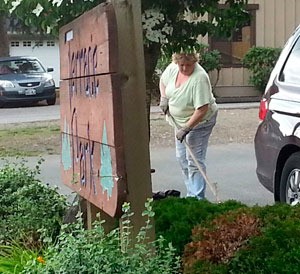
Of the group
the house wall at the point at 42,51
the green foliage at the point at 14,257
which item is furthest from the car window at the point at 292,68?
the house wall at the point at 42,51

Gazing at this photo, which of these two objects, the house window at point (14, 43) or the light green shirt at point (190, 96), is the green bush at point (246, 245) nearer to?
the light green shirt at point (190, 96)

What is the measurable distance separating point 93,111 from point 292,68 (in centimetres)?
335

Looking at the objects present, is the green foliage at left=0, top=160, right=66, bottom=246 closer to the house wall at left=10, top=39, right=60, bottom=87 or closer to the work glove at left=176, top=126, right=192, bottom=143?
the work glove at left=176, top=126, right=192, bottom=143

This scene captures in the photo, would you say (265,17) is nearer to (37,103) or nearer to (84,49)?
(37,103)

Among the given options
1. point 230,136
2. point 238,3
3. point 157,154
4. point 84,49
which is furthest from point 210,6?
point 230,136

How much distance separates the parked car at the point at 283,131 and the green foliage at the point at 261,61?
1586 centimetres

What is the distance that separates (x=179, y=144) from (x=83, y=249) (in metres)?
4.20

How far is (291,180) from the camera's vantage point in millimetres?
6703

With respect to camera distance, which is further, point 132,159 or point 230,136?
point 230,136

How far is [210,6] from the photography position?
575cm

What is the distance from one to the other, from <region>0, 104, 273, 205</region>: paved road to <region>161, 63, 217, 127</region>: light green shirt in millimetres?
1804

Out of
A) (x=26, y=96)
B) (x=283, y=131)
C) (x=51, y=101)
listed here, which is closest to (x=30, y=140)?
(x=283, y=131)

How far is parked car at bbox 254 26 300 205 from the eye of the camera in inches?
261

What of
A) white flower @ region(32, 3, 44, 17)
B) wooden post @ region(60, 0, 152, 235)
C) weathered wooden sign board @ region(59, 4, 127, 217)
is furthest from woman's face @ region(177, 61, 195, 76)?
wooden post @ region(60, 0, 152, 235)
